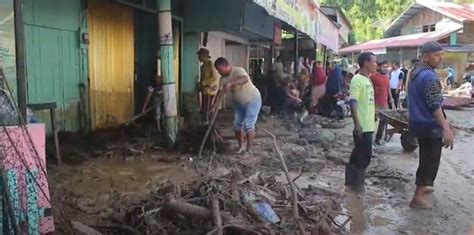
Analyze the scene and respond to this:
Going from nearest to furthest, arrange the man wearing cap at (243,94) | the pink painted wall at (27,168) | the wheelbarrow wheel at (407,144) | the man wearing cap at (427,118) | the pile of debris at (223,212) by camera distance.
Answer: the pink painted wall at (27,168), the pile of debris at (223,212), the man wearing cap at (427,118), the man wearing cap at (243,94), the wheelbarrow wheel at (407,144)

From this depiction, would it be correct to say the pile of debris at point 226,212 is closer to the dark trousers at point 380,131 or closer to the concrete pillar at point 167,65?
the concrete pillar at point 167,65

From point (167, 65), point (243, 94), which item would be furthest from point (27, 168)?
point (243, 94)

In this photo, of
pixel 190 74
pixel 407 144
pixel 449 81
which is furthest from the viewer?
pixel 449 81

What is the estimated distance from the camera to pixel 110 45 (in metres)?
9.45

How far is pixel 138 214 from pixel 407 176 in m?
4.45

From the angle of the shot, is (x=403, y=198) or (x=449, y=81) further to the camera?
(x=449, y=81)

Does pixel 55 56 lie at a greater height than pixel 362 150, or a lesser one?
greater

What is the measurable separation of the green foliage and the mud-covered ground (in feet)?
113

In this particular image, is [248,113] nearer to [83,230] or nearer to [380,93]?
[380,93]

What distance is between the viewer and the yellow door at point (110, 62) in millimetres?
8906

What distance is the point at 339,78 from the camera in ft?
47.3

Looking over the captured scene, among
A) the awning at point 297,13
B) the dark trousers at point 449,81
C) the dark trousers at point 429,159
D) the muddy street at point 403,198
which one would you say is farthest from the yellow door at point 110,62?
the dark trousers at point 449,81

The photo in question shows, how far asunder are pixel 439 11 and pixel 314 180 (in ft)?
82.0

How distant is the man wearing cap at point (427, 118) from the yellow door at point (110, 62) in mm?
5363
